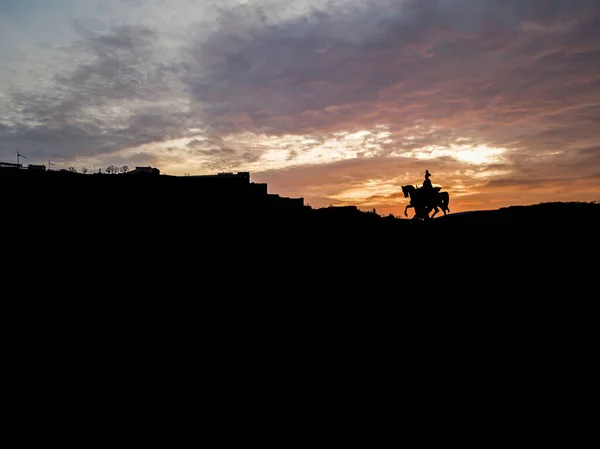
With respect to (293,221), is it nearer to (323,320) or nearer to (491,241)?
(323,320)

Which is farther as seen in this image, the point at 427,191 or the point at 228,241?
the point at 427,191

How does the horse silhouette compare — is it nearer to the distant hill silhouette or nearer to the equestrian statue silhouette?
the equestrian statue silhouette

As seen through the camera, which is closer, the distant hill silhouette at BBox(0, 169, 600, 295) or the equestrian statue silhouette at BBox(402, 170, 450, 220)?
the distant hill silhouette at BBox(0, 169, 600, 295)

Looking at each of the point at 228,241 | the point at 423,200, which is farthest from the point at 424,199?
the point at 228,241

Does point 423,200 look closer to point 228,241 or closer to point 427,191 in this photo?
point 427,191

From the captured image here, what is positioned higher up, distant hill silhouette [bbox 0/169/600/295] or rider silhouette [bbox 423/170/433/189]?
rider silhouette [bbox 423/170/433/189]

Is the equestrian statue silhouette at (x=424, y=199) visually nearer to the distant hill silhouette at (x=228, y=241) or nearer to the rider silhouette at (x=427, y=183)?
the rider silhouette at (x=427, y=183)

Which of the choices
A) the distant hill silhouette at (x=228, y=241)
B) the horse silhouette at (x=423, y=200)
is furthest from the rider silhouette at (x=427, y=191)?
the distant hill silhouette at (x=228, y=241)

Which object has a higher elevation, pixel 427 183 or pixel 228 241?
pixel 427 183

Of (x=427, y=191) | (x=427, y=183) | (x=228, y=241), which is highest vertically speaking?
(x=427, y=183)

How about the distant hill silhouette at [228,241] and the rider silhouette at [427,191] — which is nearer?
the distant hill silhouette at [228,241]


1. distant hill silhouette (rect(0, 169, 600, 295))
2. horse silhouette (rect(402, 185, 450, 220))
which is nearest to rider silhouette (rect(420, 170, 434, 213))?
horse silhouette (rect(402, 185, 450, 220))

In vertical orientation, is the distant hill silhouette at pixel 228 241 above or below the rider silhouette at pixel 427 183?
below

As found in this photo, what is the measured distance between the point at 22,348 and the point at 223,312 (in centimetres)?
338
